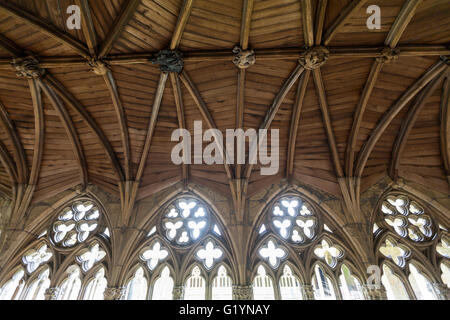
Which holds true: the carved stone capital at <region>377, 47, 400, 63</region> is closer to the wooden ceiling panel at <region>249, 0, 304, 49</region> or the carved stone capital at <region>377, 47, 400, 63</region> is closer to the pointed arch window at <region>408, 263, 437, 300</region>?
the wooden ceiling panel at <region>249, 0, 304, 49</region>

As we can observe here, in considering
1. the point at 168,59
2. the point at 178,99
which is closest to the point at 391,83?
the point at 178,99

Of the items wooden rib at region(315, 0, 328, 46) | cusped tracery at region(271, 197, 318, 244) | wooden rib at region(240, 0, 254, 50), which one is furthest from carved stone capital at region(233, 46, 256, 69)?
cusped tracery at region(271, 197, 318, 244)

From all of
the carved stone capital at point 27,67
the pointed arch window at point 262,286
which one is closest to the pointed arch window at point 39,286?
the carved stone capital at point 27,67

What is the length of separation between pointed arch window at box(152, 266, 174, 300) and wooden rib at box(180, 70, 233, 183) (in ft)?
11.7

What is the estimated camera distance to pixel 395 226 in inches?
320

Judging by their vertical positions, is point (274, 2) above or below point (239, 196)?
above

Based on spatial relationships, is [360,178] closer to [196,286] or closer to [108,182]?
[196,286]

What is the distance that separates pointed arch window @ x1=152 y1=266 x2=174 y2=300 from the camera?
275 inches

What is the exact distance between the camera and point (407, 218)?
820 centimetres

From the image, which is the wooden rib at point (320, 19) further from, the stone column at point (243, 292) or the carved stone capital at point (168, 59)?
the stone column at point (243, 292)

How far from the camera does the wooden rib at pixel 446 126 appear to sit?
26.1ft

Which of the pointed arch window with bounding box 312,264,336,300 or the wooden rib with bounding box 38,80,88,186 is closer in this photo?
the pointed arch window with bounding box 312,264,336,300

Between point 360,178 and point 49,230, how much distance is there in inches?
411
